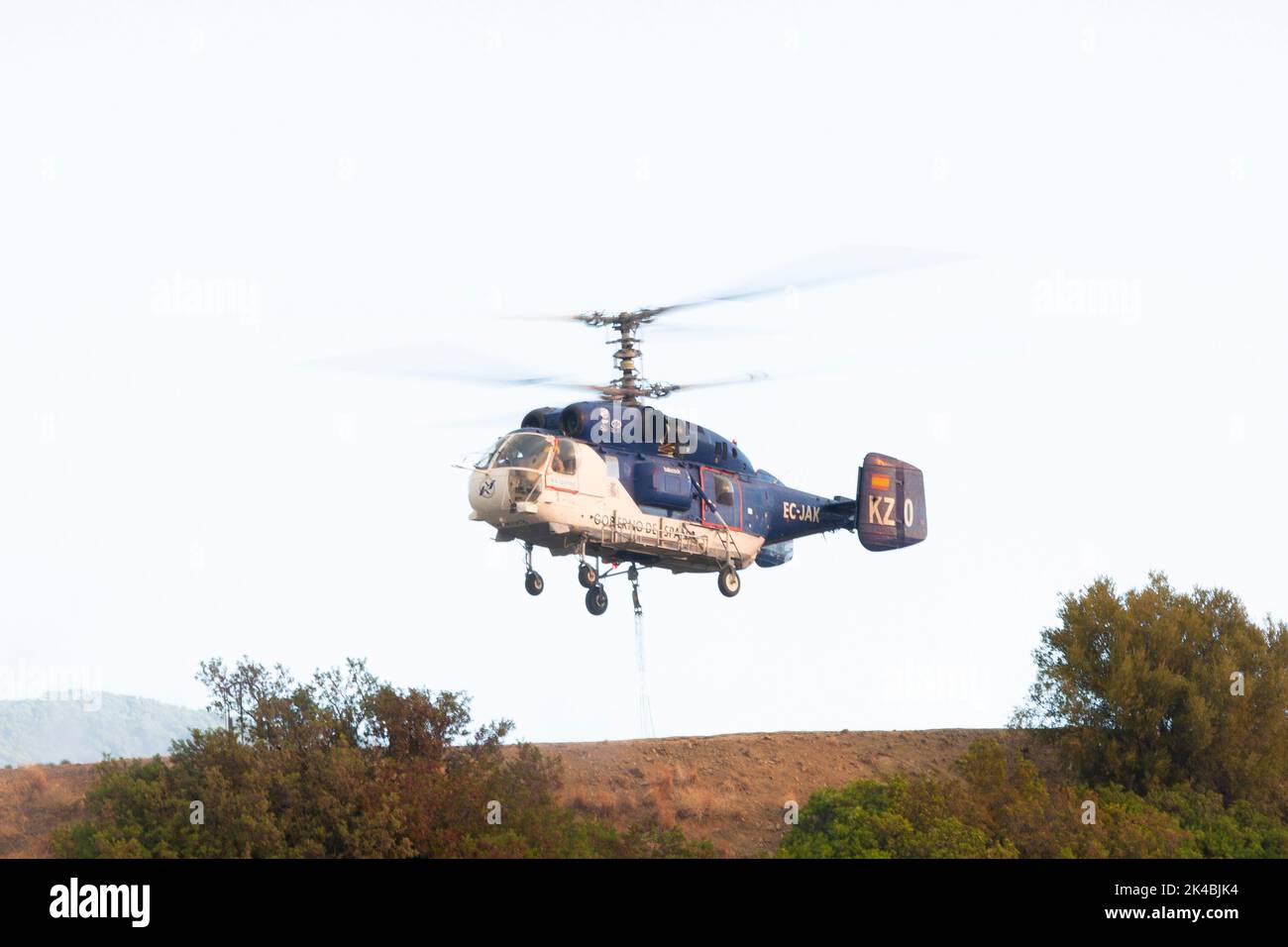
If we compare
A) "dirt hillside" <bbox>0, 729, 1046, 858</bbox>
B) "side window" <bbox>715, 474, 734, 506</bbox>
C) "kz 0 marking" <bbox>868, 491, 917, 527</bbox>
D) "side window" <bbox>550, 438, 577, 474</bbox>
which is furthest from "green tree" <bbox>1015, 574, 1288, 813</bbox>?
"side window" <bbox>550, 438, 577, 474</bbox>

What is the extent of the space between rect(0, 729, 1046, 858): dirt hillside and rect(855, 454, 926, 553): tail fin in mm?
5823

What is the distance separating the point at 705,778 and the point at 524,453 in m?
12.1

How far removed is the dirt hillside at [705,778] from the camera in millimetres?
40969

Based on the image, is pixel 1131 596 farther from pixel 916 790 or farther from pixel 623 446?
pixel 623 446

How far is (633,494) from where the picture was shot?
1539 inches

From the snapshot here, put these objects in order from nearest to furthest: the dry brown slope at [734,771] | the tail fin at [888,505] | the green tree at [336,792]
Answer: the green tree at [336,792] → the dry brown slope at [734,771] → the tail fin at [888,505]

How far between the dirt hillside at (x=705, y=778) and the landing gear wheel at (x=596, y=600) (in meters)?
6.14

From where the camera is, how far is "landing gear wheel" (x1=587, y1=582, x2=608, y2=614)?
3884cm

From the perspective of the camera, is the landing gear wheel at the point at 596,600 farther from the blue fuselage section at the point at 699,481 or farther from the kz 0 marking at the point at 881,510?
the kz 0 marking at the point at 881,510

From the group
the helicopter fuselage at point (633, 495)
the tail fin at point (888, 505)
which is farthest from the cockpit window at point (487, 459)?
the tail fin at point (888, 505)

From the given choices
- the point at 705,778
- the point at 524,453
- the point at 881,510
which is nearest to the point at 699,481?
the point at 524,453
